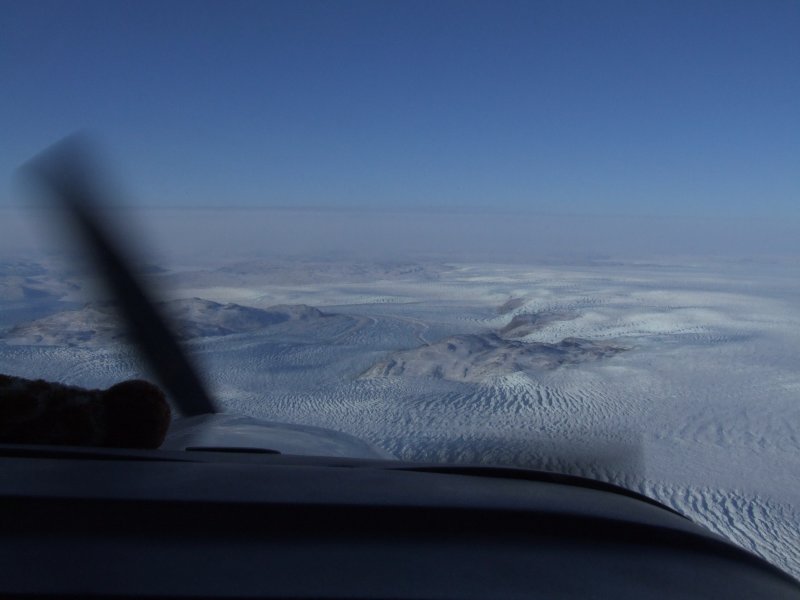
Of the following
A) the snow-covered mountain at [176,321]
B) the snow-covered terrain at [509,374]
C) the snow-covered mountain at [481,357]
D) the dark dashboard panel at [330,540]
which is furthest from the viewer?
the snow-covered mountain at [481,357]

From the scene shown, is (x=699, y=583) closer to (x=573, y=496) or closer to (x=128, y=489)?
(x=573, y=496)

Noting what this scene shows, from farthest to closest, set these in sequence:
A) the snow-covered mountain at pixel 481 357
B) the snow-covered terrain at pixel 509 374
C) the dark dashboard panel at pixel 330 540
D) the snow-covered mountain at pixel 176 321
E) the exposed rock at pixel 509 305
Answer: the exposed rock at pixel 509 305 < the snow-covered mountain at pixel 481 357 < the snow-covered mountain at pixel 176 321 < the snow-covered terrain at pixel 509 374 < the dark dashboard panel at pixel 330 540

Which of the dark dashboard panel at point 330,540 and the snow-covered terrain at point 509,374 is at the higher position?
the dark dashboard panel at point 330,540

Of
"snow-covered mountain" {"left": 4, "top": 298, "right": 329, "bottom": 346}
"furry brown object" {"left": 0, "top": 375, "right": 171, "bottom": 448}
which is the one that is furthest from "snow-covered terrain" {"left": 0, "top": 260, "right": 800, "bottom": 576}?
"furry brown object" {"left": 0, "top": 375, "right": 171, "bottom": 448}

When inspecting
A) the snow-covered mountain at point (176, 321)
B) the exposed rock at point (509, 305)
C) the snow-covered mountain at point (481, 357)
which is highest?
the snow-covered mountain at point (176, 321)

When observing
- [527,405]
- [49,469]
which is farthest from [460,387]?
[49,469]

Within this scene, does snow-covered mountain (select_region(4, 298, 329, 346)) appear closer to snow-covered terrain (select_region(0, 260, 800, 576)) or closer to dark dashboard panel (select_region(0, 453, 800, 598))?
snow-covered terrain (select_region(0, 260, 800, 576))

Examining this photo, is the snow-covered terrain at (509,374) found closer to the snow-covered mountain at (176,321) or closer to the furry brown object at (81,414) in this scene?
the snow-covered mountain at (176,321)

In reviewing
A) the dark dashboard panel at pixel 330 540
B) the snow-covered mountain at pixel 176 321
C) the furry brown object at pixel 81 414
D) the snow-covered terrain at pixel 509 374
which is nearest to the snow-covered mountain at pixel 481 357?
the snow-covered terrain at pixel 509 374
